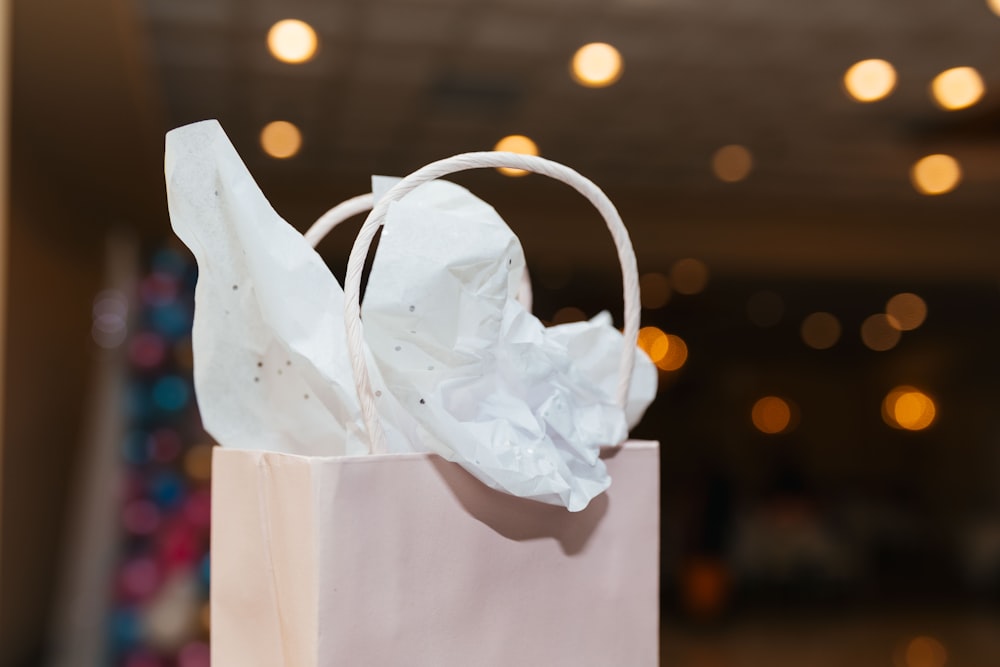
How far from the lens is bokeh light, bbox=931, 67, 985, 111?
316 cm

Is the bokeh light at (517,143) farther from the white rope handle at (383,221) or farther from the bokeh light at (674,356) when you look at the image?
the bokeh light at (674,356)

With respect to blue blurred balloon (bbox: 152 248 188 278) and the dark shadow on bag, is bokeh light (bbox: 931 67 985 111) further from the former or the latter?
the dark shadow on bag

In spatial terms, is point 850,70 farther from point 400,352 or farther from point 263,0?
point 400,352

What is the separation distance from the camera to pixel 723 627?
16.0 feet

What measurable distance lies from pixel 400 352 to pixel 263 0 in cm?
210

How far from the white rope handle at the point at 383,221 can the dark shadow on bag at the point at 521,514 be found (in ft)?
0.18

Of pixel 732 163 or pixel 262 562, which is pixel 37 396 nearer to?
pixel 732 163

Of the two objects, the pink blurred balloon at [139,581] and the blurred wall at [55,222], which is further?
the pink blurred balloon at [139,581]

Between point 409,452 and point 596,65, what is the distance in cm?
247

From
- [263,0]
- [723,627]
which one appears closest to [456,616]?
[263,0]

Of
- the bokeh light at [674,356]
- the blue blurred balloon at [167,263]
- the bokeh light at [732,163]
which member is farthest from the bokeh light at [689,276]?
the blue blurred balloon at [167,263]

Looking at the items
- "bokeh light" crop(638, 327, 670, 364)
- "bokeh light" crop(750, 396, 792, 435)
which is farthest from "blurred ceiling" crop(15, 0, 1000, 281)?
"bokeh light" crop(750, 396, 792, 435)

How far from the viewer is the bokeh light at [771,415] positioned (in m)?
8.34

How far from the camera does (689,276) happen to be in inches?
229
